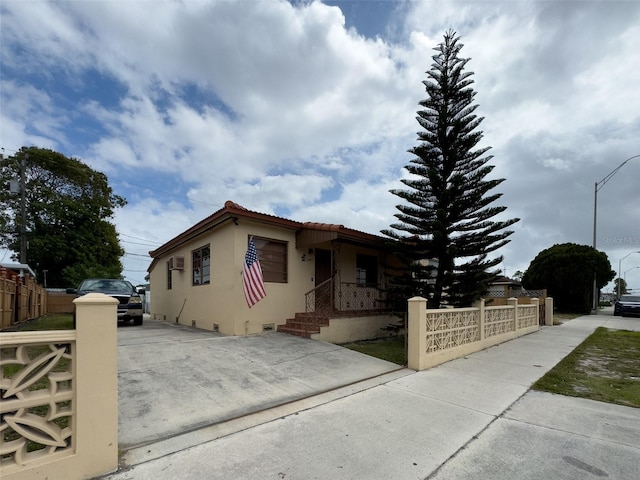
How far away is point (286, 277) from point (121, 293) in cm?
601

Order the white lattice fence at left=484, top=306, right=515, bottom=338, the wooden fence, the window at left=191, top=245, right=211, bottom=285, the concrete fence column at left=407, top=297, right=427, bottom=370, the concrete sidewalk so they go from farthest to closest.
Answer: the window at left=191, top=245, right=211, bottom=285 < the white lattice fence at left=484, top=306, right=515, bottom=338 < the wooden fence < the concrete fence column at left=407, top=297, right=427, bottom=370 < the concrete sidewalk

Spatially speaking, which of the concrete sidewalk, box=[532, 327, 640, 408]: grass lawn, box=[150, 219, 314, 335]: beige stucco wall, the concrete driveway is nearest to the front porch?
box=[150, 219, 314, 335]: beige stucco wall

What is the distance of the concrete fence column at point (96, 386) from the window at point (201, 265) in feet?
Result: 26.8

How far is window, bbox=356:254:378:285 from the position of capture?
12648 millimetres

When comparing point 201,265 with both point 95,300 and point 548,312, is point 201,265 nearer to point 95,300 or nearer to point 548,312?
Answer: point 95,300

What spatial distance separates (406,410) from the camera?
15.5 feet

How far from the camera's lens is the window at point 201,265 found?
11422 mm

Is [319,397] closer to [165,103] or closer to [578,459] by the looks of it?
[578,459]

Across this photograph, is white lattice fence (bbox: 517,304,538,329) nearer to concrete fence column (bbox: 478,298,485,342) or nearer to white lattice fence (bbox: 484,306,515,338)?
white lattice fence (bbox: 484,306,515,338)

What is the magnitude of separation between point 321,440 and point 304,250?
24.9 feet

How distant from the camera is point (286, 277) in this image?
10.6 metres

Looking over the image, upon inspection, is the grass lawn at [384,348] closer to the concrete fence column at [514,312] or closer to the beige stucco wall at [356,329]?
the beige stucco wall at [356,329]

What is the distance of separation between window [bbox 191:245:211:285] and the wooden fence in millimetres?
4960

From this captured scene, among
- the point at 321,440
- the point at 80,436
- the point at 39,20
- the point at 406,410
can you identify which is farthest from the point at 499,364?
the point at 39,20
